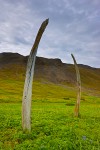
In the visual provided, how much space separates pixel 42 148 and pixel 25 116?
159 inches

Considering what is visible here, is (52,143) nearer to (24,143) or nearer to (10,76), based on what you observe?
(24,143)

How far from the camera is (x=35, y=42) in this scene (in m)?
18.6

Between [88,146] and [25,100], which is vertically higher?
[25,100]

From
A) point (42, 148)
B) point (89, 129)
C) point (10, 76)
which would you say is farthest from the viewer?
point (10, 76)

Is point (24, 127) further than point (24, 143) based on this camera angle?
Yes

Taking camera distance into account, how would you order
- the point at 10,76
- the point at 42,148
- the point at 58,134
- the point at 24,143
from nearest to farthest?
the point at 42,148 → the point at 24,143 → the point at 58,134 → the point at 10,76

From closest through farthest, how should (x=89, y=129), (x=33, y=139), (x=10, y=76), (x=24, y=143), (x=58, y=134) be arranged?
(x=24, y=143)
(x=33, y=139)
(x=58, y=134)
(x=89, y=129)
(x=10, y=76)

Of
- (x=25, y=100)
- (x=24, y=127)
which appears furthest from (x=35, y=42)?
(x=24, y=127)

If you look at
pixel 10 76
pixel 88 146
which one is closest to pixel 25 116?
pixel 88 146

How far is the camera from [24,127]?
18.8 metres

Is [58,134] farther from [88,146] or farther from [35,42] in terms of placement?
[35,42]

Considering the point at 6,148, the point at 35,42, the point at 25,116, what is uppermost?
the point at 35,42

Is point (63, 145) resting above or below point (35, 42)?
below

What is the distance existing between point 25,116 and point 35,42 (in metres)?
4.72
